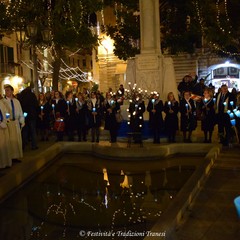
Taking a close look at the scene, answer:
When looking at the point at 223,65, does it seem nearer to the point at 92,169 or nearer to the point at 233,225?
the point at 92,169

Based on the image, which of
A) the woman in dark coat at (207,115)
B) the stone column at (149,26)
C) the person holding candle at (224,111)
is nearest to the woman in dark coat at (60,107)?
the stone column at (149,26)

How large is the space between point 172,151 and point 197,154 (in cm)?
70

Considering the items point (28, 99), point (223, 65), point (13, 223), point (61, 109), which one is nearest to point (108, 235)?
point (13, 223)

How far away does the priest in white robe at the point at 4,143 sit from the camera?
967 cm

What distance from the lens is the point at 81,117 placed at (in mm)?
13633

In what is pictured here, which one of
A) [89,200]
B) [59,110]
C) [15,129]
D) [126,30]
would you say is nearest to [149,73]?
[59,110]

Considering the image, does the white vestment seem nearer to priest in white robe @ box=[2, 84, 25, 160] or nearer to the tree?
priest in white robe @ box=[2, 84, 25, 160]

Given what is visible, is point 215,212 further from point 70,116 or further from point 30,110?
point 70,116

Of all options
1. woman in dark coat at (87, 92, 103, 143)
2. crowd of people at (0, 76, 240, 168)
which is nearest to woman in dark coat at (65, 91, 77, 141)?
crowd of people at (0, 76, 240, 168)

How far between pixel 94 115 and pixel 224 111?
4063 millimetres

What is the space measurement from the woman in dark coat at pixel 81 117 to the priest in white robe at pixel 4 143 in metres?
3.93

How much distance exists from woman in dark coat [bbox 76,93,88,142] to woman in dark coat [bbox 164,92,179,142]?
264cm

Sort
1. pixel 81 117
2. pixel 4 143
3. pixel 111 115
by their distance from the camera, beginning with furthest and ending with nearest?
pixel 81 117
pixel 111 115
pixel 4 143

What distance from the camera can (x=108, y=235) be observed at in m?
6.20
